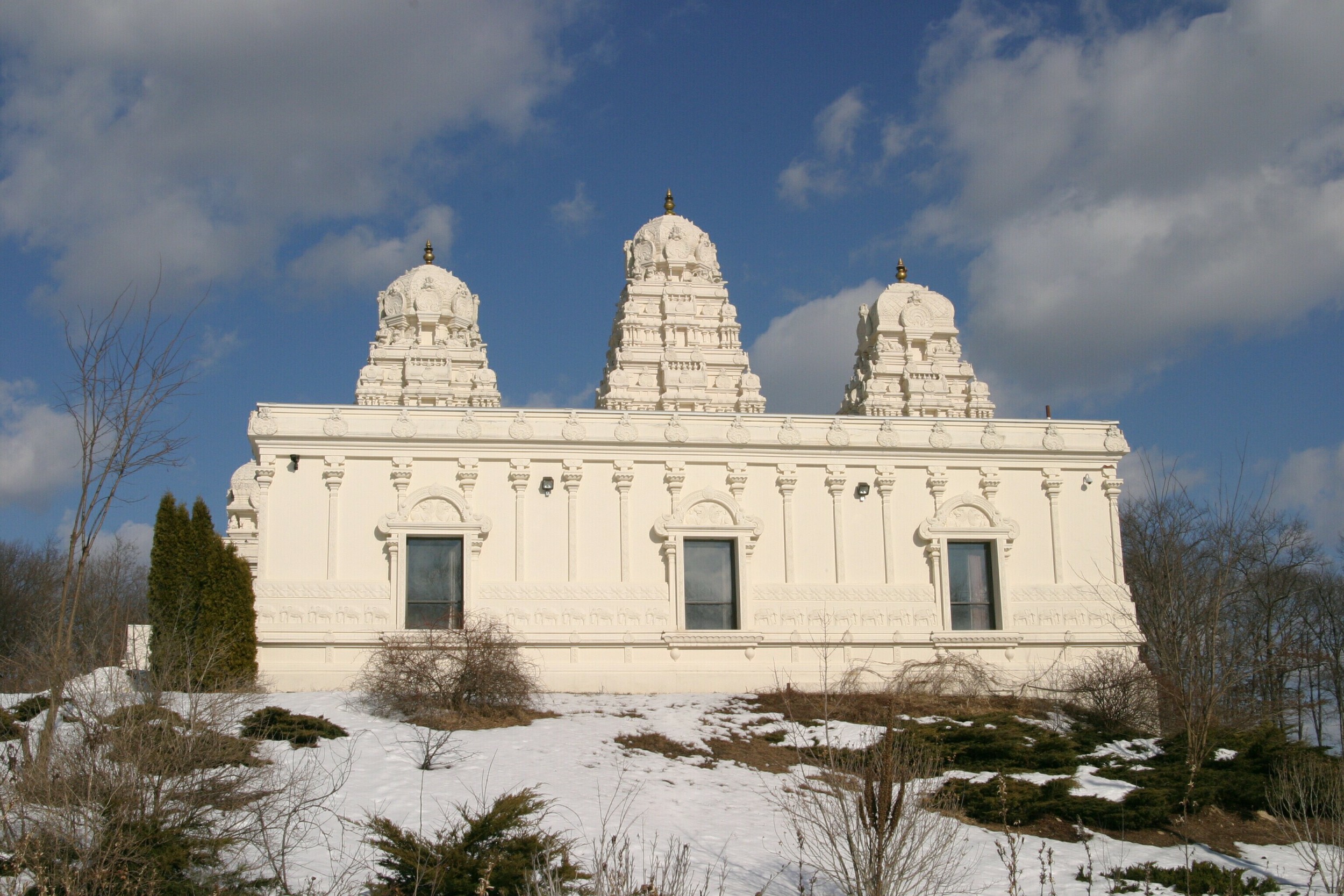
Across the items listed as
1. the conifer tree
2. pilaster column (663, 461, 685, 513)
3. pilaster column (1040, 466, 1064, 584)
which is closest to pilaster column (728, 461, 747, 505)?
pilaster column (663, 461, 685, 513)

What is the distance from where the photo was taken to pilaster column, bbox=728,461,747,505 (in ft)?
91.0

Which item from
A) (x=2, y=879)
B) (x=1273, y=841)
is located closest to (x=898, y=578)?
(x=1273, y=841)

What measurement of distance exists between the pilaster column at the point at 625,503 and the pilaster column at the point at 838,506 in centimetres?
477

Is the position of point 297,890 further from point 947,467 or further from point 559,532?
point 947,467

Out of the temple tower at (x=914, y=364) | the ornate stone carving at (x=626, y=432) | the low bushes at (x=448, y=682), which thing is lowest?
the low bushes at (x=448, y=682)

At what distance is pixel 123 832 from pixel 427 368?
34617mm

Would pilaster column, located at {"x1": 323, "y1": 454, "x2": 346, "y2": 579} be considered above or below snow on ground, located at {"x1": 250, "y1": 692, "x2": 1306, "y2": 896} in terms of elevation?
above

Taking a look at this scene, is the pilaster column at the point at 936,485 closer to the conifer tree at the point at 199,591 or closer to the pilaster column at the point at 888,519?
the pilaster column at the point at 888,519

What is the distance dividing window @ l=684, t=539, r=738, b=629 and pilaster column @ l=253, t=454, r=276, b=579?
9307 millimetres

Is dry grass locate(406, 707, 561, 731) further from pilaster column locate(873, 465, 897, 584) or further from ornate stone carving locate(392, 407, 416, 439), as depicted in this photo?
pilaster column locate(873, 465, 897, 584)

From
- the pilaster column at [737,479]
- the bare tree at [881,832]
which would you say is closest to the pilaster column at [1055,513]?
the pilaster column at [737,479]

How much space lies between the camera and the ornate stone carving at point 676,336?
42281 mm

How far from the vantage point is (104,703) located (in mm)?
14305

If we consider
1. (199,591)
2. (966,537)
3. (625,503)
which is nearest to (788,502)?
(625,503)
